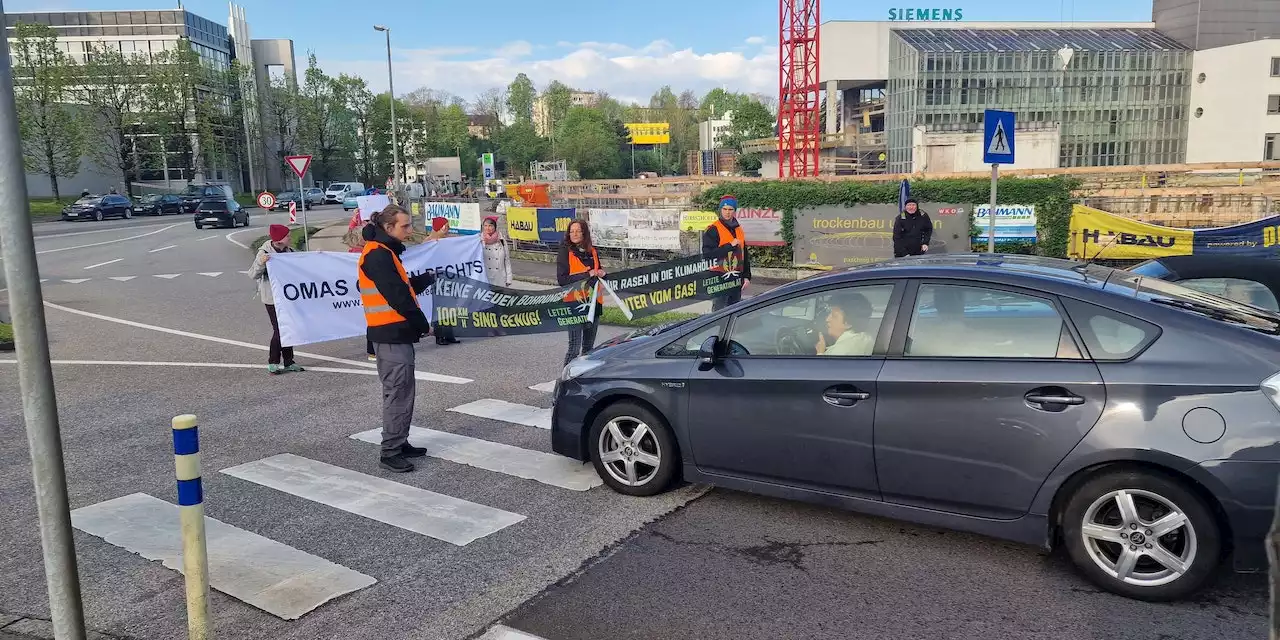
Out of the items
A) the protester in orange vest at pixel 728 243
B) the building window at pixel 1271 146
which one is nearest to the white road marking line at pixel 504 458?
the protester in orange vest at pixel 728 243

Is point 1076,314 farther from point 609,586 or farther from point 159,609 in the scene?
point 159,609

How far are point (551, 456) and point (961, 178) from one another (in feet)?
46.2

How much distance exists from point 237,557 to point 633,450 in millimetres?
2317

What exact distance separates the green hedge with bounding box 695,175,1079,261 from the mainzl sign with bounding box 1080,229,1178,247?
42cm

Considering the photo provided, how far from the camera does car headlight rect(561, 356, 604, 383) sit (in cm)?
561

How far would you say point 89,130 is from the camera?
57469 mm

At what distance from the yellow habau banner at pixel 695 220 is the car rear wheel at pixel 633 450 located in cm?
1376

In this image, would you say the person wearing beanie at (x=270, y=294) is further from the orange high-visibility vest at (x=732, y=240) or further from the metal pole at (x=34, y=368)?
the metal pole at (x=34, y=368)

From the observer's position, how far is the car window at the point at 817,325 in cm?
466

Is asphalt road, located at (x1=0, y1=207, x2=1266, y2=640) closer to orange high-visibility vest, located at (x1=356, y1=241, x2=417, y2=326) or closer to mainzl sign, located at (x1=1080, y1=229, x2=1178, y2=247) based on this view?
orange high-visibility vest, located at (x1=356, y1=241, x2=417, y2=326)

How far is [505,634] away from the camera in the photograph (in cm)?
384

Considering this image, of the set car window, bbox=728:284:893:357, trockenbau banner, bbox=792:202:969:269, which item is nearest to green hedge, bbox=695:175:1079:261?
trockenbau banner, bbox=792:202:969:269

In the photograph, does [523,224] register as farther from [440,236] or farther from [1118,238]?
[1118,238]

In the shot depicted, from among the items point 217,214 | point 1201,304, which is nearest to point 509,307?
point 1201,304
